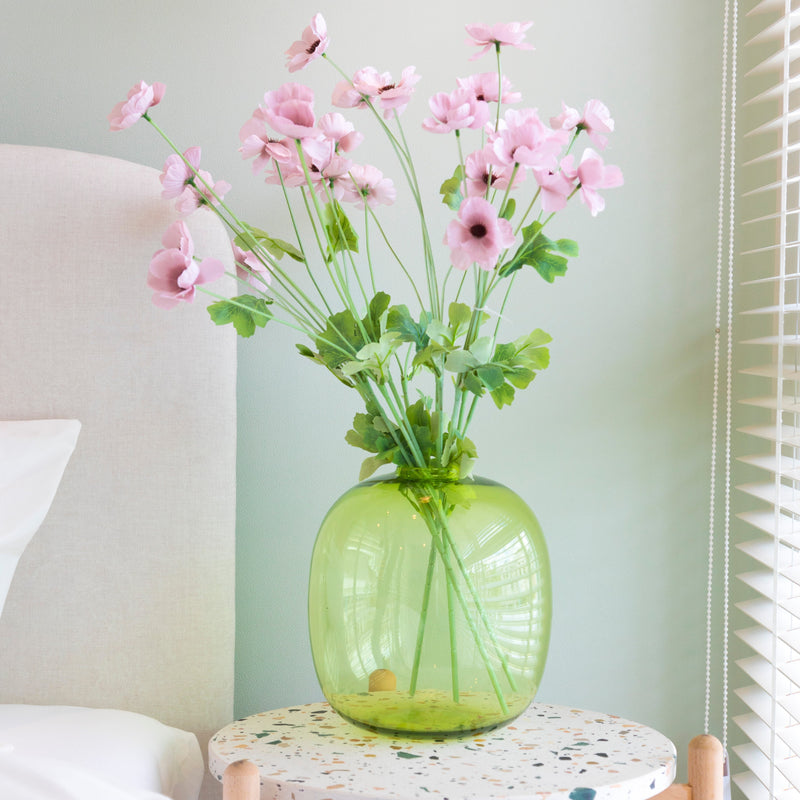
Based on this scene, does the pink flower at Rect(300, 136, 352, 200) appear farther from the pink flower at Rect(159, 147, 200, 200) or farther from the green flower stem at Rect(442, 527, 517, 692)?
the green flower stem at Rect(442, 527, 517, 692)

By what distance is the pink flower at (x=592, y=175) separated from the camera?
881 millimetres

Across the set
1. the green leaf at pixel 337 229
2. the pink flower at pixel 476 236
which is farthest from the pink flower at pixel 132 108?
the pink flower at pixel 476 236

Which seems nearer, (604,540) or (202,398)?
(202,398)

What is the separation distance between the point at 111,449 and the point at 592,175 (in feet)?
2.22

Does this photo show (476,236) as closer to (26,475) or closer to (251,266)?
(251,266)

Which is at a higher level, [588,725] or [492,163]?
[492,163]

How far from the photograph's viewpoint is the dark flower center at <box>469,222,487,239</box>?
87cm

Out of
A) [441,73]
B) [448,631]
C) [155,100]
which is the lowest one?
[448,631]

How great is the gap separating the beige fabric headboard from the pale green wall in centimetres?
13

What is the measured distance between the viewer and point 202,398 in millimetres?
1185

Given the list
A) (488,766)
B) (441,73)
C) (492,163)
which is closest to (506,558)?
(488,766)

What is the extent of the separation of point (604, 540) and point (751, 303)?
40 centimetres

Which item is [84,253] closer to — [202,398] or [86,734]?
[202,398]

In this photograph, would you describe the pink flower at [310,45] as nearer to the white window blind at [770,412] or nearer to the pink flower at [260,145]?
the pink flower at [260,145]
